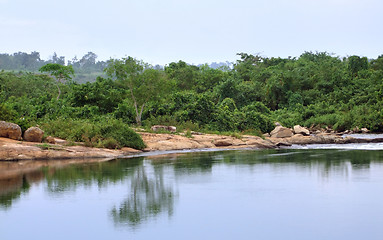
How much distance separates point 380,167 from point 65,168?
11.6 meters

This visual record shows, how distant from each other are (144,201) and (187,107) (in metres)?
24.4

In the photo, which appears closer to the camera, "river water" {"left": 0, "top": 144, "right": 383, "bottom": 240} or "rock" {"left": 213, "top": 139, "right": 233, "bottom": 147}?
"river water" {"left": 0, "top": 144, "right": 383, "bottom": 240}

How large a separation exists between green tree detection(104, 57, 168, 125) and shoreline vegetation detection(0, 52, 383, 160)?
70 millimetres

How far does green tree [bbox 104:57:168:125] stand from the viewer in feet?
113

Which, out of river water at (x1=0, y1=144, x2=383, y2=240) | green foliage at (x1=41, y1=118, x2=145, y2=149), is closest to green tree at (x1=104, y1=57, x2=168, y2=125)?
green foliage at (x1=41, y1=118, x2=145, y2=149)

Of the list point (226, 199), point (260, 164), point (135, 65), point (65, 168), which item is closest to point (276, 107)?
point (135, 65)

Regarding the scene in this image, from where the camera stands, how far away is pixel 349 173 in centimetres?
1677

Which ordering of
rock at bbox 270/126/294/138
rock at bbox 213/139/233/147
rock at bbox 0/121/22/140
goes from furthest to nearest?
rock at bbox 270/126/294/138
rock at bbox 213/139/233/147
rock at bbox 0/121/22/140

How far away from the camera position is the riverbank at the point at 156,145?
20.3 m

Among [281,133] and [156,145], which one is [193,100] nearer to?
[281,133]

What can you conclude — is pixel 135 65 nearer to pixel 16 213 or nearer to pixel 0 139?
pixel 0 139

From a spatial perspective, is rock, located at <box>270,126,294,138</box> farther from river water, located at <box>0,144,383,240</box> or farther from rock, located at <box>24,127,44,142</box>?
rock, located at <box>24,127,44,142</box>

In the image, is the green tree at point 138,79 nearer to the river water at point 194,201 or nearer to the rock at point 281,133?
the rock at point 281,133

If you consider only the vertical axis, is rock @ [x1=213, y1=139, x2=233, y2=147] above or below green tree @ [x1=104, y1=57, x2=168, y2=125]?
below
